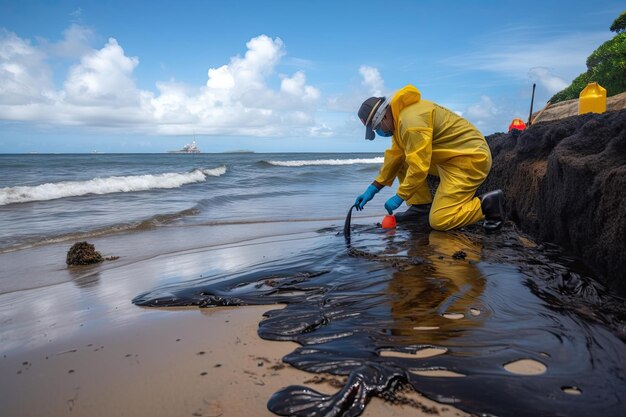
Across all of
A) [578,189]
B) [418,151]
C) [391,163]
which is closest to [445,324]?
[578,189]

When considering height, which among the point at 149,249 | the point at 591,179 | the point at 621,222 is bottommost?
the point at 149,249

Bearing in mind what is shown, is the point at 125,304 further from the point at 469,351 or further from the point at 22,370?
the point at 469,351

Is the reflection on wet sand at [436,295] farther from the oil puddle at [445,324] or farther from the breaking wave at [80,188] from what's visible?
the breaking wave at [80,188]

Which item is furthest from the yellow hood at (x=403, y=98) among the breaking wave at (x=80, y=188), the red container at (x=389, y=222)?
the breaking wave at (x=80, y=188)

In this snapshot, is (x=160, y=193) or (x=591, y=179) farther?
(x=160, y=193)

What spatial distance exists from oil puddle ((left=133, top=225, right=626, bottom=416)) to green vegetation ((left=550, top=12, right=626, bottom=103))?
1497 cm

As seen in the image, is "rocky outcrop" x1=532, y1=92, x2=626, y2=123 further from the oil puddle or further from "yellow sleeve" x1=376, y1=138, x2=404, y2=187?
the oil puddle

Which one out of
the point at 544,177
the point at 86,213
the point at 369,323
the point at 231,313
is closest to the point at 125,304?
the point at 231,313

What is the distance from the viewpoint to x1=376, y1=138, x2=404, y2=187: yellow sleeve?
4727 millimetres

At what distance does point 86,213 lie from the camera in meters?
8.28

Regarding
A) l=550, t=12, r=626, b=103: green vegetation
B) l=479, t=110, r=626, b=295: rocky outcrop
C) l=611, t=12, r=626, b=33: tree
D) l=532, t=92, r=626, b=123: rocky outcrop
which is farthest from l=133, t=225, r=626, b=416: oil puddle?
l=611, t=12, r=626, b=33: tree

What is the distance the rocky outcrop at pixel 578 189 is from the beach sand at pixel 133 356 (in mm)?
1885

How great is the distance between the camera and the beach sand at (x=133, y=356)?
60.0 inches

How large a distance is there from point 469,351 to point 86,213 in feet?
27.4
